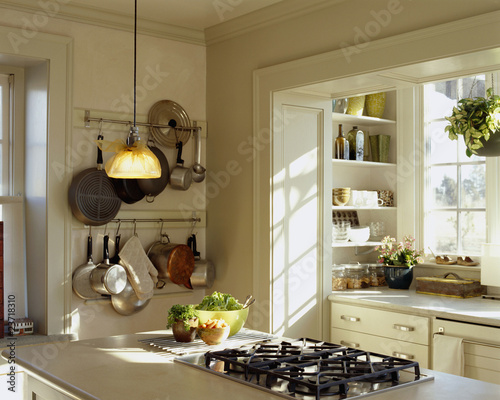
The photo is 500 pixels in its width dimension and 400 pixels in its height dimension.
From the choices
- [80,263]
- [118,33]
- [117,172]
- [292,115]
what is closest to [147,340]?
[117,172]

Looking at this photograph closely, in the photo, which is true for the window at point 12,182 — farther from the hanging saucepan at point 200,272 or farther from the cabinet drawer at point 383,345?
the cabinet drawer at point 383,345

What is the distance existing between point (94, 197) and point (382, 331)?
6.18ft

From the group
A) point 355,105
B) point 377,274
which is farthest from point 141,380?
point 355,105

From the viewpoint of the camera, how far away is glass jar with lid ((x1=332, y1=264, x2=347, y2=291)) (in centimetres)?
426

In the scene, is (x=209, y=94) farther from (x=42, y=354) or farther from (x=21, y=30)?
(x=42, y=354)

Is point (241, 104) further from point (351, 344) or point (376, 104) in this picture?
point (351, 344)

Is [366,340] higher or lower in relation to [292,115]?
lower

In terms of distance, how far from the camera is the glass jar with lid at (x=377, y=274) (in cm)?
447

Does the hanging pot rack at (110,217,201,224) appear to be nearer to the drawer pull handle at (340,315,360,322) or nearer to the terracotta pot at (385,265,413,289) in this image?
the drawer pull handle at (340,315,360,322)

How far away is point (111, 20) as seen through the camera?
12.5ft

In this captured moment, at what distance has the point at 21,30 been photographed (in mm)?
3469

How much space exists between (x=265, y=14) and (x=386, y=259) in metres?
1.86

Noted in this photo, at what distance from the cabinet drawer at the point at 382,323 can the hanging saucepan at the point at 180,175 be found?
1243 mm

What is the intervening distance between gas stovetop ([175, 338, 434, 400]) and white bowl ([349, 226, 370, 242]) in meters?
2.03
